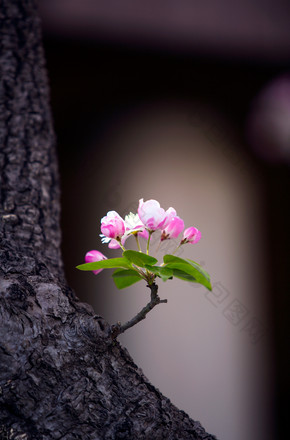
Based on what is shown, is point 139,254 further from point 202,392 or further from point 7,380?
point 202,392

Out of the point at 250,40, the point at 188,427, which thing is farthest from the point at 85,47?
the point at 188,427

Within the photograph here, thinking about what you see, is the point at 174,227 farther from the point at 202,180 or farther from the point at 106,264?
the point at 202,180

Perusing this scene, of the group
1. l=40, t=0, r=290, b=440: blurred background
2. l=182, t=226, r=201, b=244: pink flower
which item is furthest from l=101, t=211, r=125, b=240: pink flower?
l=40, t=0, r=290, b=440: blurred background

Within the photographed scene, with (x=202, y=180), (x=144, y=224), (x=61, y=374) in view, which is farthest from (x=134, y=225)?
(x=202, y=180)

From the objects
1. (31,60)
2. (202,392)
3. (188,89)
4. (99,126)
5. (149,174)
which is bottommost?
(202,392)

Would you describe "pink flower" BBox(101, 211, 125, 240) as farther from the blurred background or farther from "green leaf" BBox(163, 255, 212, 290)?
the blurred background

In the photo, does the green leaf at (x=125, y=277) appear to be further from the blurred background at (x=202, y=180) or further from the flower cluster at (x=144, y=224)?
the blurred background at (x=202, y=180)
